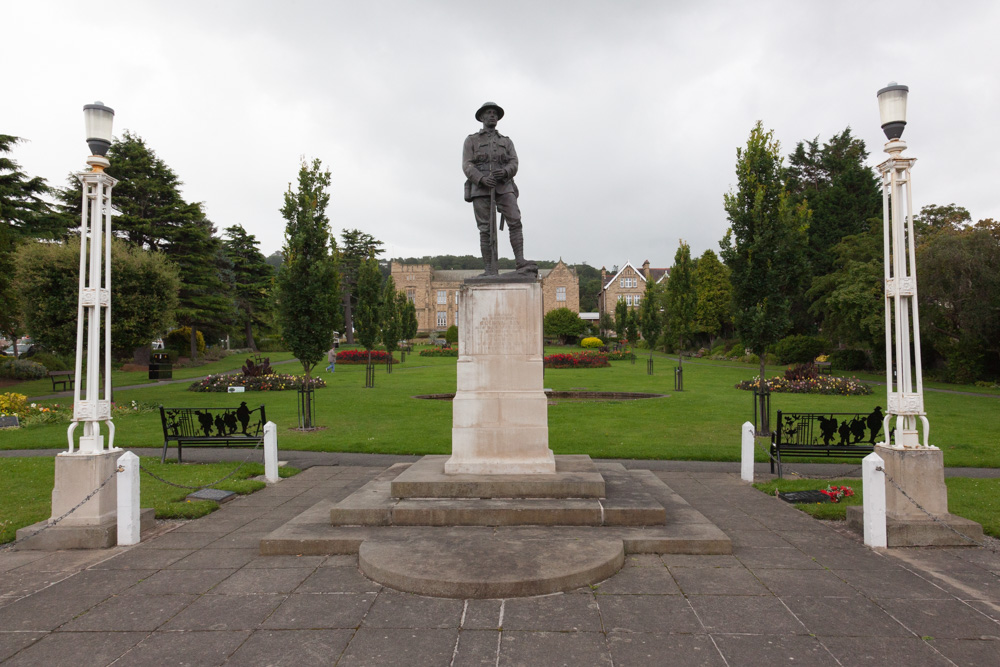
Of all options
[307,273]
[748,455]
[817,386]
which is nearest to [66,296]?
[307,273]

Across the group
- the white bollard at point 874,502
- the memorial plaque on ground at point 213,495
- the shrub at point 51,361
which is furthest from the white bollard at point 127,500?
the shrub at point 51,361

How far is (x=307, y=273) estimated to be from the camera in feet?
46.6

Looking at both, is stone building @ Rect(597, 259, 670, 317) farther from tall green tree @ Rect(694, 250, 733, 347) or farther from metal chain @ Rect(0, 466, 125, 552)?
metal chain @ Rect(0, 466, 125, 552)

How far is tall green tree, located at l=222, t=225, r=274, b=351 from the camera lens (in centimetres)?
4881

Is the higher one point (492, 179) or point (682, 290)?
point (682, 290)

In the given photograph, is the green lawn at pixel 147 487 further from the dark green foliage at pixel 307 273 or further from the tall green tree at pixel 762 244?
the tall green tree at pixel 762 244

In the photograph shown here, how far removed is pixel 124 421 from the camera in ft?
49.3

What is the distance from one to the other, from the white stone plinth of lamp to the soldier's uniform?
656mm

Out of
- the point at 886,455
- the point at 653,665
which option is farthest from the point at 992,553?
the point at 653,665

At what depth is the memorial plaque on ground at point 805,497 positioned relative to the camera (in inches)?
285

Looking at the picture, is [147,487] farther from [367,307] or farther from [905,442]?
[367,307]

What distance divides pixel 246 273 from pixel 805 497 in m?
51.2

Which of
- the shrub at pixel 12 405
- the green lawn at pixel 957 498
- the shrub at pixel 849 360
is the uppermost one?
the shrub at pixel 849 360

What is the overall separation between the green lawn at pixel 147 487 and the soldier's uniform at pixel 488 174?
5.06 meters
